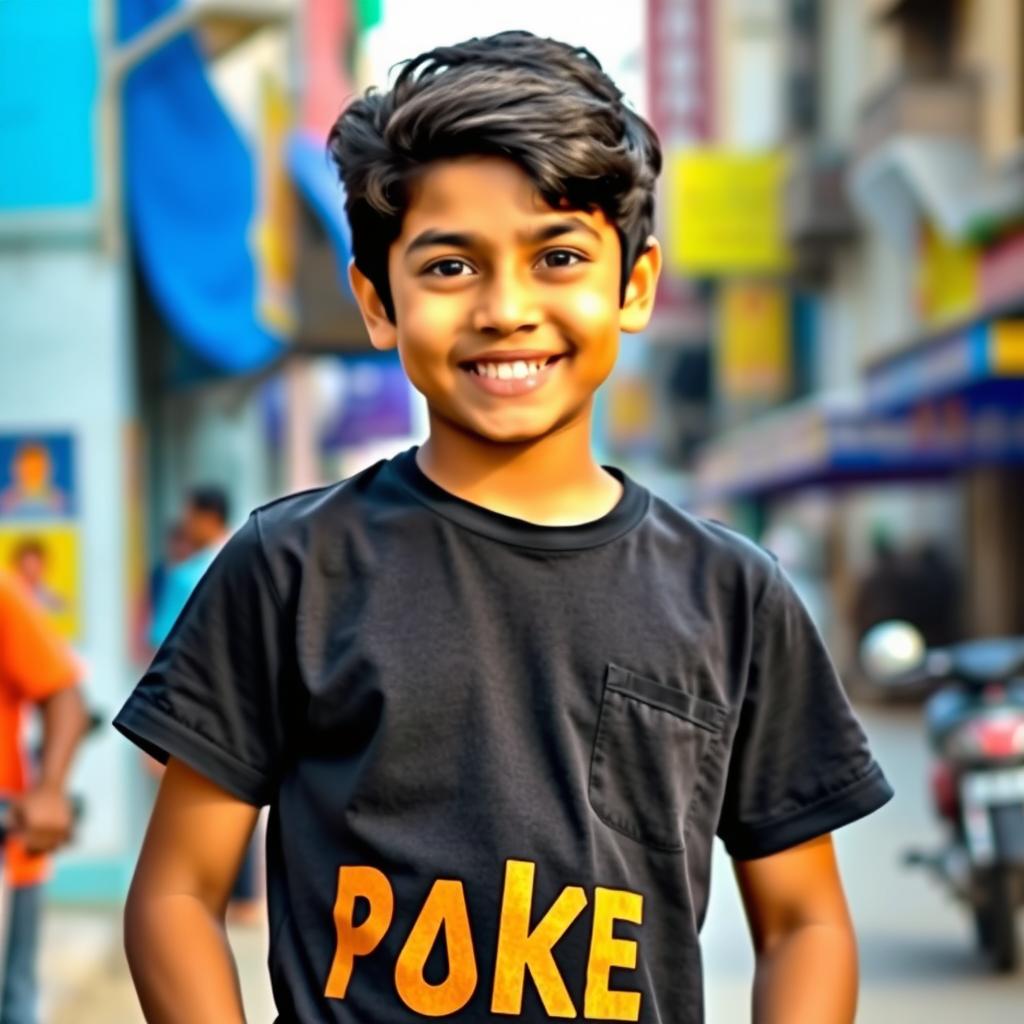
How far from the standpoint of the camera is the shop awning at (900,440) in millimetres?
22078

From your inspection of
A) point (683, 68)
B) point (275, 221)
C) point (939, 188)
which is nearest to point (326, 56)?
point (939, 188)

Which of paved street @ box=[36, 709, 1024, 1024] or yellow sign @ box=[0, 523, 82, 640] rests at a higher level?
yellow sign @ box=[0, 523, 82, 640]

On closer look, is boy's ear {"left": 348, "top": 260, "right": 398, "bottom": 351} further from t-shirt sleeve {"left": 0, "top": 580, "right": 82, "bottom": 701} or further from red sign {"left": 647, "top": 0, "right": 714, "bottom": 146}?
red sign {"left": 647, "top": 0, "right": 714, "bottom": 146}

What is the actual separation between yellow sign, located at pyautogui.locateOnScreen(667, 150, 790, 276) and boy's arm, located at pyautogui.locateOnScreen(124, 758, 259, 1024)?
1172 inches

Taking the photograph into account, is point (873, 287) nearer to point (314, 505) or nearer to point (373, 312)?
point (373, 312)

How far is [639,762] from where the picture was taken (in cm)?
208

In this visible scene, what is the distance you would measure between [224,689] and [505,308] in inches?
16.9

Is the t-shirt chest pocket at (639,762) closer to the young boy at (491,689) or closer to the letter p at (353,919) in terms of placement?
the young boy at (491,689)

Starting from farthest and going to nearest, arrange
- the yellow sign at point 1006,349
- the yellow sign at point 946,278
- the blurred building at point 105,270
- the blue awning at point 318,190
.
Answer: the yellow sign at point 946,278 < the yellow sign at point 1006,349 < the blue awning at point 318,190 < the blurred building at point 105,270

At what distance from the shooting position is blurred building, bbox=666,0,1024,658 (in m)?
22.2

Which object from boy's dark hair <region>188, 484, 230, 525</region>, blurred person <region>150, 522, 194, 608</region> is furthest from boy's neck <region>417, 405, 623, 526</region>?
blurred person <region>150, 522, 194, 608</region>

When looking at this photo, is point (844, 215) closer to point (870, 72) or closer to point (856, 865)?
point (870, 72)

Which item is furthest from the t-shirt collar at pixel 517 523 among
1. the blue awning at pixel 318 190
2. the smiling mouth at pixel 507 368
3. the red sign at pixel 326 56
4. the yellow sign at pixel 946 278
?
the yellow sign at pixel 946 278

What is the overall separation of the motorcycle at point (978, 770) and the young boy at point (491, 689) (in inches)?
217
